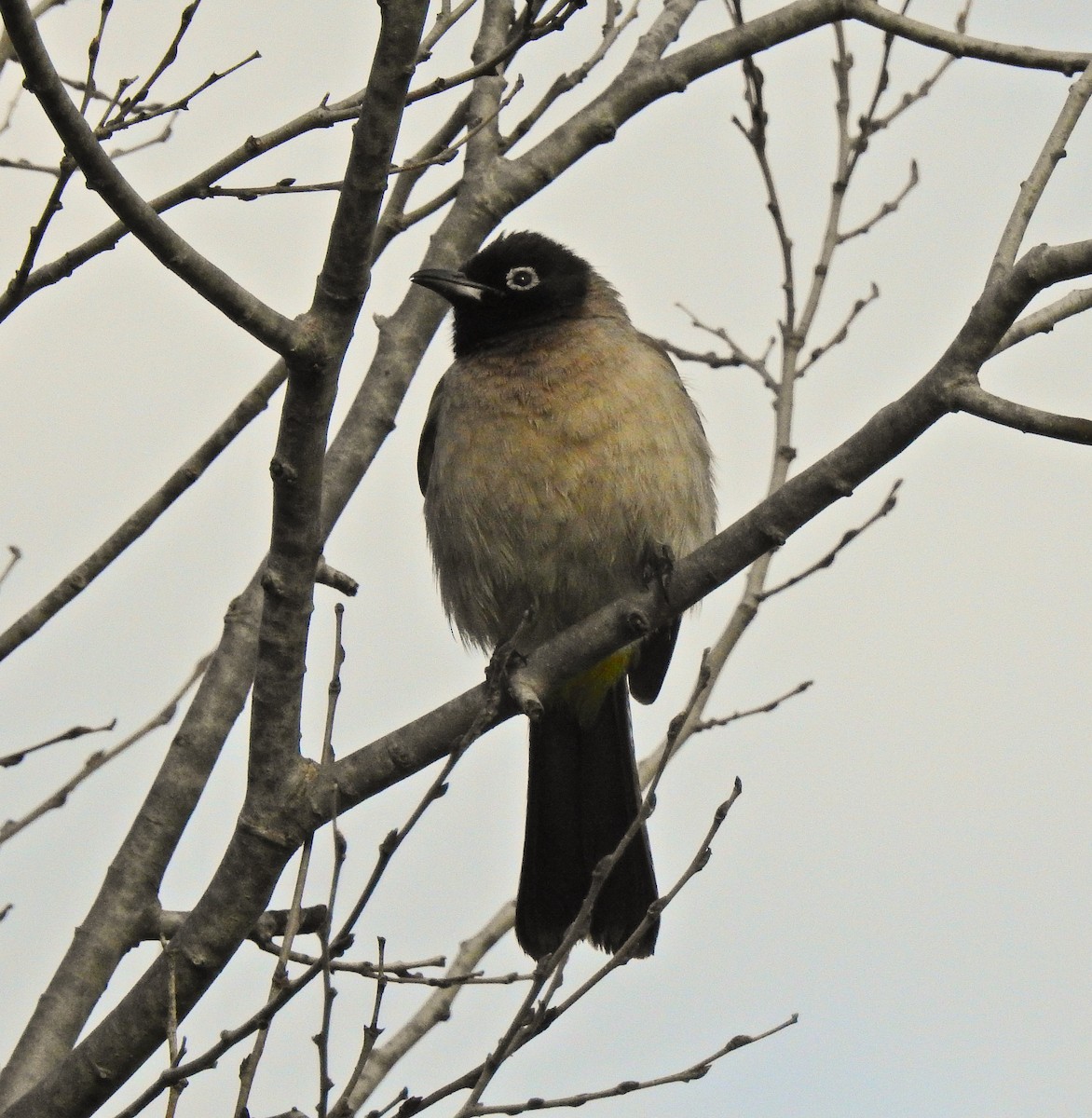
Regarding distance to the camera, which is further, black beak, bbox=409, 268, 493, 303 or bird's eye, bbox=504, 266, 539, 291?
bird's eye, bbox=504, 266, 539, 291

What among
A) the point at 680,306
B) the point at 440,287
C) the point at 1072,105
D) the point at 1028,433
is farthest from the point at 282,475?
the point at 680,306

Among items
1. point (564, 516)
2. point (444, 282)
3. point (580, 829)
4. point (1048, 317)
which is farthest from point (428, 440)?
point (1048, 317)

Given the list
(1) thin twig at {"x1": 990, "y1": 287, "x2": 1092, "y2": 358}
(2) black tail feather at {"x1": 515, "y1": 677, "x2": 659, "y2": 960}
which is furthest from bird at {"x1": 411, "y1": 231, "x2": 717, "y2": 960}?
→ (1) thin twig at {"x1": 990, "y1": 287, "x2": 1092, "y2": 358}

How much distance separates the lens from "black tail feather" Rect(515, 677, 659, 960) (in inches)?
258

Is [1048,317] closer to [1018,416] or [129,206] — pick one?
[1018,416]

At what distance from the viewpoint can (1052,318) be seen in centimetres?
421

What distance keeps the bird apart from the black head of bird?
0.04 ft

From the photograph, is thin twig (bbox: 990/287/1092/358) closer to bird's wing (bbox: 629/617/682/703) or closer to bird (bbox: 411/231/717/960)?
bird (bbox: 411/231/717/960)

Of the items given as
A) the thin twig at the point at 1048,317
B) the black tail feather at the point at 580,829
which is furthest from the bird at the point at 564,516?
the thin twig at the point at 1048,317

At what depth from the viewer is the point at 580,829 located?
6.95m

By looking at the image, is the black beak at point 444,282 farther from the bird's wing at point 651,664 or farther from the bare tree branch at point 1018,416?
the bare tree branch at point 1018,416

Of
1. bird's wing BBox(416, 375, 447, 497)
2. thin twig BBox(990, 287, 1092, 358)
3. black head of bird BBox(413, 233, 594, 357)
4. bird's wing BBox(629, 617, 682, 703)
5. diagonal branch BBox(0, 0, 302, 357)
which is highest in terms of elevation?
black head of bird BBox(413, 233, 594, 357)

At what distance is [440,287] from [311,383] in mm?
2849

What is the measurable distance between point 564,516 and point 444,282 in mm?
1199
